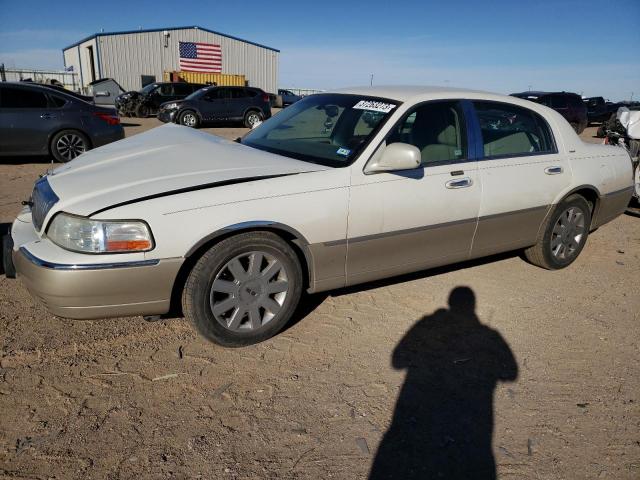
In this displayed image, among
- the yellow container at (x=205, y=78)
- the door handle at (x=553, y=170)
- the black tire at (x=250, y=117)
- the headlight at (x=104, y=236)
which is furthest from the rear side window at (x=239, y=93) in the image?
the headlight at (x=104, y=236)

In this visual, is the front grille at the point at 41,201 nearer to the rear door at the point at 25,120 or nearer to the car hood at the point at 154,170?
the car hood at the point at 154,170

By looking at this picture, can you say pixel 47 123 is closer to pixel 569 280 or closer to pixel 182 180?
pixel 182 180

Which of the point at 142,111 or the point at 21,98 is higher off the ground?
the point at 21,98

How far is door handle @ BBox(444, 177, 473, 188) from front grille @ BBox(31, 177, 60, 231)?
260 centimetres

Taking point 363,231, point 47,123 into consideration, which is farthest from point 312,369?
point 47,123

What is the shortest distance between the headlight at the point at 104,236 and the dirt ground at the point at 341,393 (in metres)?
0.75

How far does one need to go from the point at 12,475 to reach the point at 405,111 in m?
3.07

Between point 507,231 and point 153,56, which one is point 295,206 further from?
point 153,56

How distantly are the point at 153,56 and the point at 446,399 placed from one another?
35574 millimetres

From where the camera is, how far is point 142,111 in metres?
21.5

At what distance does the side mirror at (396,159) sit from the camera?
10.2 ft

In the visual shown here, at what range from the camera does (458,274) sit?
4426 millimetres

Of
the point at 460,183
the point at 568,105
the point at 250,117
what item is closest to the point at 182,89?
the point at 250,117

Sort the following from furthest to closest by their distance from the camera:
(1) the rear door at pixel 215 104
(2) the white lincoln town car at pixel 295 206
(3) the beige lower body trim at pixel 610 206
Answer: (1) the rear door at pixel 215 104 → (3) the beige lower body trim at pixel 610 206 → (2) the white lincoln town car at pixel 295 206
